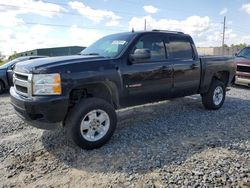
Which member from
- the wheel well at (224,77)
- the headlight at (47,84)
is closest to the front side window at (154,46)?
the headlight at (47,84)

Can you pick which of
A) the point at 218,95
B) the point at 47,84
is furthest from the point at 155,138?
the point at 218,95

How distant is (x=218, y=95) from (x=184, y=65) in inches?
69.7

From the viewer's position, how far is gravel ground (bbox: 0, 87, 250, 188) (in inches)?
136

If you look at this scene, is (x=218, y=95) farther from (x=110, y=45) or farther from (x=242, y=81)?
(x=242, y=81)

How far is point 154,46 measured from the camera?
5570mm

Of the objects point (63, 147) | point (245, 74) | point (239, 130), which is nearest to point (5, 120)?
point (63, 147)

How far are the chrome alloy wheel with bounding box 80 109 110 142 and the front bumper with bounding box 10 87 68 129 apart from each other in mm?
387

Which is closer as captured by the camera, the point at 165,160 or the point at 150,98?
the point at 165,160

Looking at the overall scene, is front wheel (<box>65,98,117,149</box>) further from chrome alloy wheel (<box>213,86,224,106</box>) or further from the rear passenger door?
chrome alloy wheel (<box>213,86,224,106</box>)

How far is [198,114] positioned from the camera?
6570 mm

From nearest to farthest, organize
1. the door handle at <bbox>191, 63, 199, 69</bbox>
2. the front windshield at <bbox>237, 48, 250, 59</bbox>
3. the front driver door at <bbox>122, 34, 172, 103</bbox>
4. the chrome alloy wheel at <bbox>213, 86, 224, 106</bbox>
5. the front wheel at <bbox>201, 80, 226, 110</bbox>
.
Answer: the front driver door at <bbox>122, 34, 172, 103</bbox> → the door handle at <bbox>191, 63, 199, 69</bbox> → the front wheel at <bbox>201, 80, 226, 110</bbox> → the chrome alloy wheel at <bbox>213, 86, 224, 106</bbox> → the front windshield at <bbox>237, 48, 250, 59</bbox>

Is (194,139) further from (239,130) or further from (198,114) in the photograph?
(198,114)

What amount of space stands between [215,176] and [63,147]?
8.02 feet

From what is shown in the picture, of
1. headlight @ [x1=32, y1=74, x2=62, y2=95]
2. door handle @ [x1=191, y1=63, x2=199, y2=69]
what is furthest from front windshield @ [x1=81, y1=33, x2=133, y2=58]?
door handle @ [x1=191, y1=63, x2=199, y2=69]
